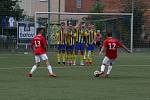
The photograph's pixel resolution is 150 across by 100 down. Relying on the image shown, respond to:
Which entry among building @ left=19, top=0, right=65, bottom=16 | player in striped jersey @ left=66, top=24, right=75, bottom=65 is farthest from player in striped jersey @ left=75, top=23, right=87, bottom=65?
building @ left=19, top=0, right=65, bottom=16

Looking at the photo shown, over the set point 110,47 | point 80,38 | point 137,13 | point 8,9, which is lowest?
point 110,47

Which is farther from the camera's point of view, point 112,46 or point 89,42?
point 89,42

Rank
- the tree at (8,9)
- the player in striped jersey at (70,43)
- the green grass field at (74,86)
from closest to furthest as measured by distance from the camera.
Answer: the green grass field at (74,86) → the player in striped jersey at (70,43) → the tree at (8,9)

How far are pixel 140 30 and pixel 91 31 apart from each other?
23.5 metres

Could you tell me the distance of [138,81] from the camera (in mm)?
22609

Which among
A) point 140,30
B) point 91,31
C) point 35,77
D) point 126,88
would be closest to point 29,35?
point 140,30

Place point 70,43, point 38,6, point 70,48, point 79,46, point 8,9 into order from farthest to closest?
point 38,6
point 8,9
point 79,46
point 70,48
point 70,43

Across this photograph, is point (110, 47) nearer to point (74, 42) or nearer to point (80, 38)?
point (74, 42)

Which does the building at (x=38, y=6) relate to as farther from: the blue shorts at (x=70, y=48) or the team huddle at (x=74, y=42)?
the blue shorts at (x=70, y=48)

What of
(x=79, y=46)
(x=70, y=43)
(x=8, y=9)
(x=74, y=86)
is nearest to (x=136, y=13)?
(x=8, y=9)

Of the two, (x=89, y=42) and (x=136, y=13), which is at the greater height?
(x=136, y=13)

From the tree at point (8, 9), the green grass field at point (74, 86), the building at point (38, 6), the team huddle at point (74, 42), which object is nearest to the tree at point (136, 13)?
the tree at point (8, 9)

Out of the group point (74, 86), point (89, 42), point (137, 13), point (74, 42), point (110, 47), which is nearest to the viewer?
point (74, 86)

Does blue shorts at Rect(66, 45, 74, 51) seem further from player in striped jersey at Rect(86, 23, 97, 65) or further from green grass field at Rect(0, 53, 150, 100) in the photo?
green grass field at Rect(0, 53, 150, 100)
